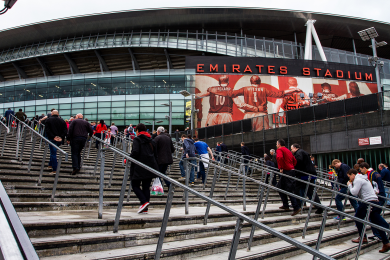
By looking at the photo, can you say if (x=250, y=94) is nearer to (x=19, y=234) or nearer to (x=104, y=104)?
(x=104, y=104)

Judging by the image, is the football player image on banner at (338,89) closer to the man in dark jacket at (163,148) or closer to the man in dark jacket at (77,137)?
the man in dark jacket at (163,148)

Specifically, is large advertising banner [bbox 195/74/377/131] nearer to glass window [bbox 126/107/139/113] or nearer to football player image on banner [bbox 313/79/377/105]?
football player image on banner [bbox 313/79/377/105]

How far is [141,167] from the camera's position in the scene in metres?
5.16

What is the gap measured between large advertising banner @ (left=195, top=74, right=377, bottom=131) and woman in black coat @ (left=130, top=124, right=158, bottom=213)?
26.9m

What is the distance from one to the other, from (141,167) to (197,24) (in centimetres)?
3955

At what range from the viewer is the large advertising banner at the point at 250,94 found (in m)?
33.2

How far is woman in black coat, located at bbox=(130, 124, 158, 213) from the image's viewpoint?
5074 mm

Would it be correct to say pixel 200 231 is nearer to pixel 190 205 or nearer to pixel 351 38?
pixel 190 205

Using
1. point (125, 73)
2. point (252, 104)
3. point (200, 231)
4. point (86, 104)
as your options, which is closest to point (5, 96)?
point (86, 104)


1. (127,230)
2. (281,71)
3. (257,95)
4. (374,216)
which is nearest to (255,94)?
(257,95)

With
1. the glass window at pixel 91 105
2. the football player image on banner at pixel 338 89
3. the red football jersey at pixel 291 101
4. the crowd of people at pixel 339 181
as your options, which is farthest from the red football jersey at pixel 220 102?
the crowd of people at pixel 339 181

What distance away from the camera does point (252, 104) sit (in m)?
33.8

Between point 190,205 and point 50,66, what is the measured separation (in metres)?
44.6

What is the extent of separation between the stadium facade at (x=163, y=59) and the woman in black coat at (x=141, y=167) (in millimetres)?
27059
